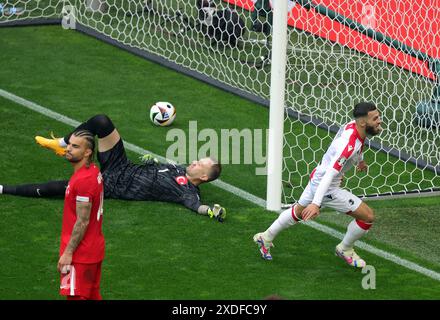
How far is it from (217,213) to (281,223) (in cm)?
101

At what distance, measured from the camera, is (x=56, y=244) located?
10812 millimetres

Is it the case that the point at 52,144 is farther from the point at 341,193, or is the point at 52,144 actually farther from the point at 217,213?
the point at 341,193

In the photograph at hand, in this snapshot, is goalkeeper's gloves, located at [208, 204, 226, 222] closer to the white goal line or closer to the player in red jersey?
the white goal line

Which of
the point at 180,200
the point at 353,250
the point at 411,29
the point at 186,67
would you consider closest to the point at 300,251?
the point at 353,250

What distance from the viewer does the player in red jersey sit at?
8.56 m

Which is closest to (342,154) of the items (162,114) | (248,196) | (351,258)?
(351,258)

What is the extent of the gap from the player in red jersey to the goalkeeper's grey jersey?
310cm

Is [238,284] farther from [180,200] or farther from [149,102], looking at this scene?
[149,102]

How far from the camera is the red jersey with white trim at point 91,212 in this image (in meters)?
8.59

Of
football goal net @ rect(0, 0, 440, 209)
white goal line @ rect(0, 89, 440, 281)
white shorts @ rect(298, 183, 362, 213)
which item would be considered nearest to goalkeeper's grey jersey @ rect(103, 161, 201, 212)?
white goal line @ rect(0, 89, 440, 281)

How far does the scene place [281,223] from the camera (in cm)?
1073

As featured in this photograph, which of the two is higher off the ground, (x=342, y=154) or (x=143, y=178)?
(x=342, y=154)

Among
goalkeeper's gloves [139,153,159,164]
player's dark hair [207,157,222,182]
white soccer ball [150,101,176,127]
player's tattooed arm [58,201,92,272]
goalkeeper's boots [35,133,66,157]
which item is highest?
white soccer ball [150,101,176,127]

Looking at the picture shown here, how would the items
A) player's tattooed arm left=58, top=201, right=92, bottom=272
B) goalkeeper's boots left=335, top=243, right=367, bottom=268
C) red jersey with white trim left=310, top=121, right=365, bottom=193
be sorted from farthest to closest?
goalkeeper's boots left=335, top=243, right=367, bottom=268 → red jersey with white trim left=310, top=121, right=365, bottom=193 → player's tattooed arm left=58, top=201, right=92, bottom=272
